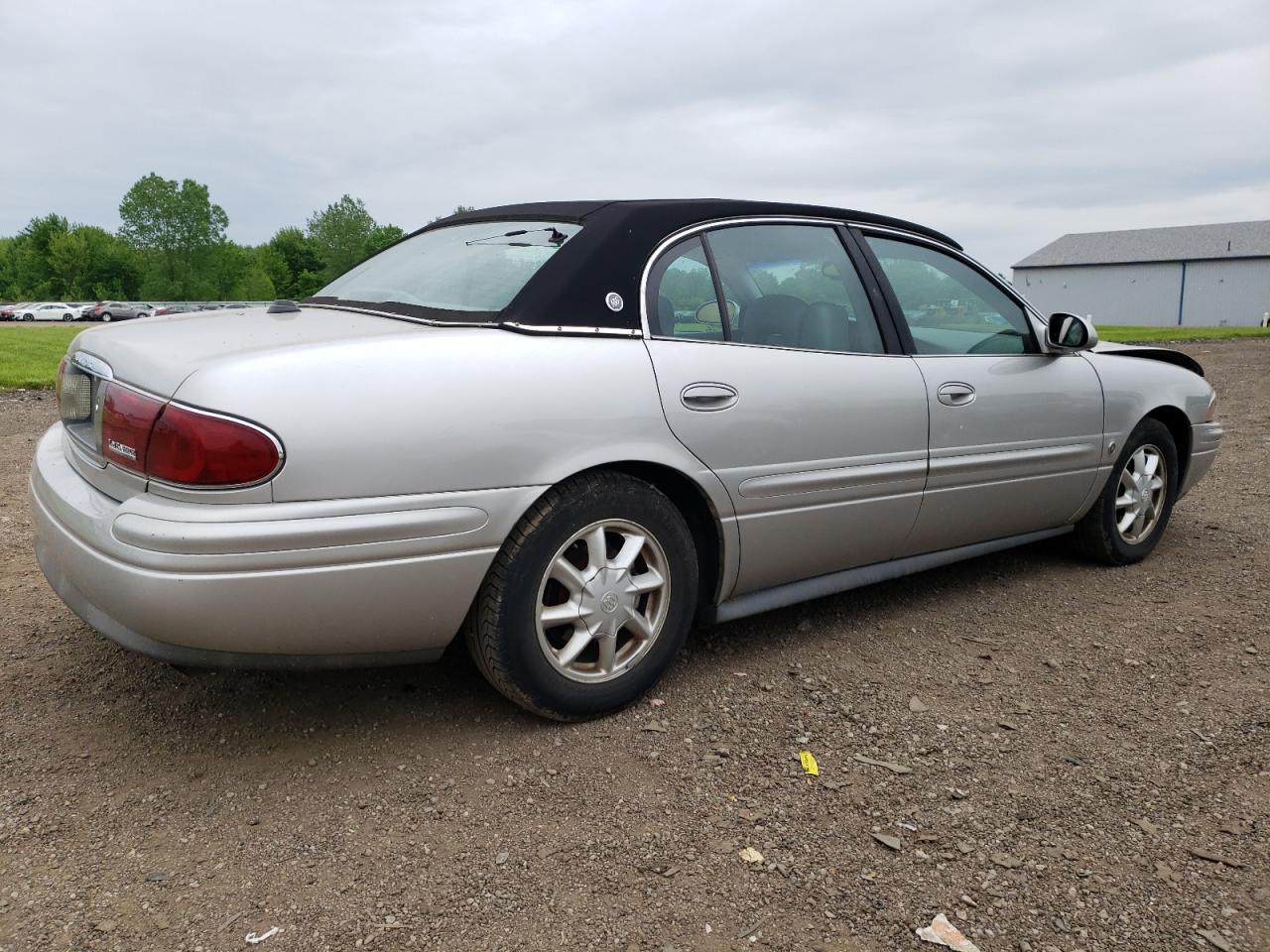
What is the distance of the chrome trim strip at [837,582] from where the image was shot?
3.26 meters

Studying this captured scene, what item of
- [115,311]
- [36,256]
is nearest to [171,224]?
[36,256]

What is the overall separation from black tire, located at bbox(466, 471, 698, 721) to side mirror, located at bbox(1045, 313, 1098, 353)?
1983 mm

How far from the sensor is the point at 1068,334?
13.4 feet

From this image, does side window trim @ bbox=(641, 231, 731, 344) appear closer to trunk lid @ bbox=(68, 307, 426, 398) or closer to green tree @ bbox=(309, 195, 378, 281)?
trunk lid @ bbox=(68, 307, 426, 398)

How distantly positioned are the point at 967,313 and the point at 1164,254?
252 feet

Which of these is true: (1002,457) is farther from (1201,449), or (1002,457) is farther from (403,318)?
(403,318)

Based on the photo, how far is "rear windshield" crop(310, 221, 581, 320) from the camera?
294 centimetres

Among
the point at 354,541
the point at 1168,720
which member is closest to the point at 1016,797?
the point at 1168,720

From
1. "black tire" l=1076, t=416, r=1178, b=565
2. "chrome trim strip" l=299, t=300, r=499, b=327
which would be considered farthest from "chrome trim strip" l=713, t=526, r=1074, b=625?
"chrome trim strip" l=299, t=300, r=499, b=327

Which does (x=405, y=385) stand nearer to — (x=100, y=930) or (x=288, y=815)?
(x=288, y=815)

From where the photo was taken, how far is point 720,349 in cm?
309

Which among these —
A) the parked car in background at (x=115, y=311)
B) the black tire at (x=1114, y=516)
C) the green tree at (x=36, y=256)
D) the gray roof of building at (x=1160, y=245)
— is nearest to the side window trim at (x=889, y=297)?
the black tire at (x=1114, y=516)

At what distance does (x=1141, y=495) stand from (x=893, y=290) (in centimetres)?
181

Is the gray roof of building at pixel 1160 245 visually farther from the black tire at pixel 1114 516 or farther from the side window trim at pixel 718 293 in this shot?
the side window trim at pixel 718 293
